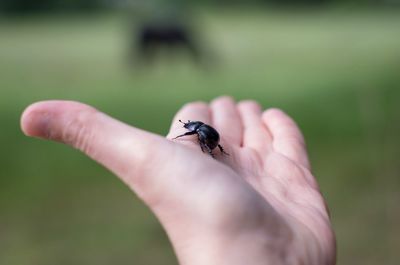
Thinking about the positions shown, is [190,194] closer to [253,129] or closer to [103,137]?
[103,137]

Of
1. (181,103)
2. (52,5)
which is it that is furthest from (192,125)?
(52,5)

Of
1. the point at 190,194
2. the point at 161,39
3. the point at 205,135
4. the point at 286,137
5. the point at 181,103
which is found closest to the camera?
the point at 190,194

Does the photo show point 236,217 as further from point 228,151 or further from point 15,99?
point 15,99

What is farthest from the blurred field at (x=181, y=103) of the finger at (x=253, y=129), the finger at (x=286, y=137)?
the finger at (x=286, y=137)

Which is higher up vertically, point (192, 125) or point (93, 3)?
point (93, 3)

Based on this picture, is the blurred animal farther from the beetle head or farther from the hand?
the hand

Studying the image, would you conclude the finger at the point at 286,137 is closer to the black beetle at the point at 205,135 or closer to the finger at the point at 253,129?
the finger at the point at 253,129
